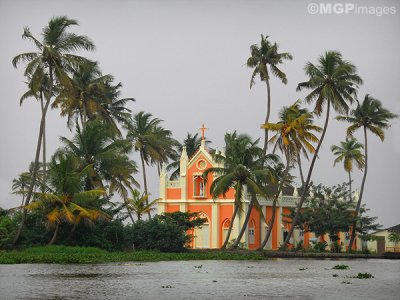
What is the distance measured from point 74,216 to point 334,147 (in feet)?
127

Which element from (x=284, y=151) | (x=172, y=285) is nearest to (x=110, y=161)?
(x=284, y=151)

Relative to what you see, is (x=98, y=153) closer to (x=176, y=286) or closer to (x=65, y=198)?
(x=65, y=198)

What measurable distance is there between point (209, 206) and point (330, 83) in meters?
15.9

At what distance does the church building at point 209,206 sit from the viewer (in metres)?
63.8

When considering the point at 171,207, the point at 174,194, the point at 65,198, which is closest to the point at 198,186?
the point at 174,194

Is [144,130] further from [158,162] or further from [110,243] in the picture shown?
[110,243]

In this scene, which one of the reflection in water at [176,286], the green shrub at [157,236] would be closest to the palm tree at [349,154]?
the green shrub at [157,236]

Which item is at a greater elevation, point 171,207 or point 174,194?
point 174,194

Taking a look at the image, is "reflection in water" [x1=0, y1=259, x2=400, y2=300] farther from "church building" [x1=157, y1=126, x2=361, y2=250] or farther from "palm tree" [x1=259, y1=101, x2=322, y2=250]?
"church building" [x1=157, y1=126, x2=361, y2=250]

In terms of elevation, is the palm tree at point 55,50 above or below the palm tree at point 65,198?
above

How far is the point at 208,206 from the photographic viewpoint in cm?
6475

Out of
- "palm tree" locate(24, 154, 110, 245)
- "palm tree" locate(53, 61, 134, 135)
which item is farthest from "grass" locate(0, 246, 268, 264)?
"palm tree" locate(53, 61, 134, 135)

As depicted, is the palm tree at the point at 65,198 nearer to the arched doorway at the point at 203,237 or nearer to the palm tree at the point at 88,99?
the palm tree at the point at 88,99

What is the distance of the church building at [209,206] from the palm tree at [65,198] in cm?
2181
